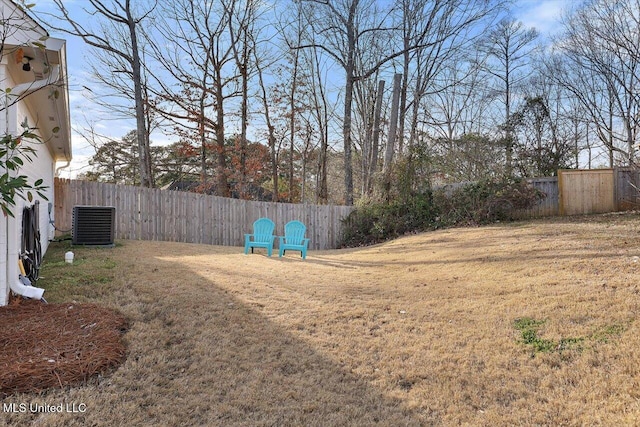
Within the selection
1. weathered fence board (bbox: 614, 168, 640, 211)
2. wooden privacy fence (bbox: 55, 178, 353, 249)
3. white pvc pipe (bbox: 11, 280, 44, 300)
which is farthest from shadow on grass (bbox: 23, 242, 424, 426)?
weathered fence board (bbox: 614, 168, 640, 211)

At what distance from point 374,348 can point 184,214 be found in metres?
8.18

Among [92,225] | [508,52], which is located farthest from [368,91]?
[92,225]

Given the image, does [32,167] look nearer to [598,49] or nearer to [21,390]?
[21,390]

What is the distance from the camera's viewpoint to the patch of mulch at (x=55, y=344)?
2.34m

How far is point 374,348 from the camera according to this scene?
3.26 meters

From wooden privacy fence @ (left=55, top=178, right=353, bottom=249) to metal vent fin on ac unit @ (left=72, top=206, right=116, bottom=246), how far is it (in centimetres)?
194

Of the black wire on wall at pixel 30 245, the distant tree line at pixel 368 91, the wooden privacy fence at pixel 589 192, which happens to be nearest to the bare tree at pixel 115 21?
the distant tree line at pixel 368 91

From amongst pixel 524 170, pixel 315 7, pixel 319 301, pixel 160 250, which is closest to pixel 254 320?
pixel 319 301

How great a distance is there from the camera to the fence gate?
10969 mm

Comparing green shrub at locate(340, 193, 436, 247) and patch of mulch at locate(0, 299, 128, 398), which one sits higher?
green shrub at locate(340, 193, 436, 247)

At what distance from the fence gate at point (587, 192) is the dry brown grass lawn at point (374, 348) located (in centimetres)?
618

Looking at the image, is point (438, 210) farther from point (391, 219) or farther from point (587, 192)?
point (587, 192)

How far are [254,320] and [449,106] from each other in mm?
20729

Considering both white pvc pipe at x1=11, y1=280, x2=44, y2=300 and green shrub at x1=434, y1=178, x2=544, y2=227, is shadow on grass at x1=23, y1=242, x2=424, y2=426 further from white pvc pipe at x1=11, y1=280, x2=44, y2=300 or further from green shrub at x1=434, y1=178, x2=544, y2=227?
green shrub at x1=434, y1=178, x2=544, y2=227
